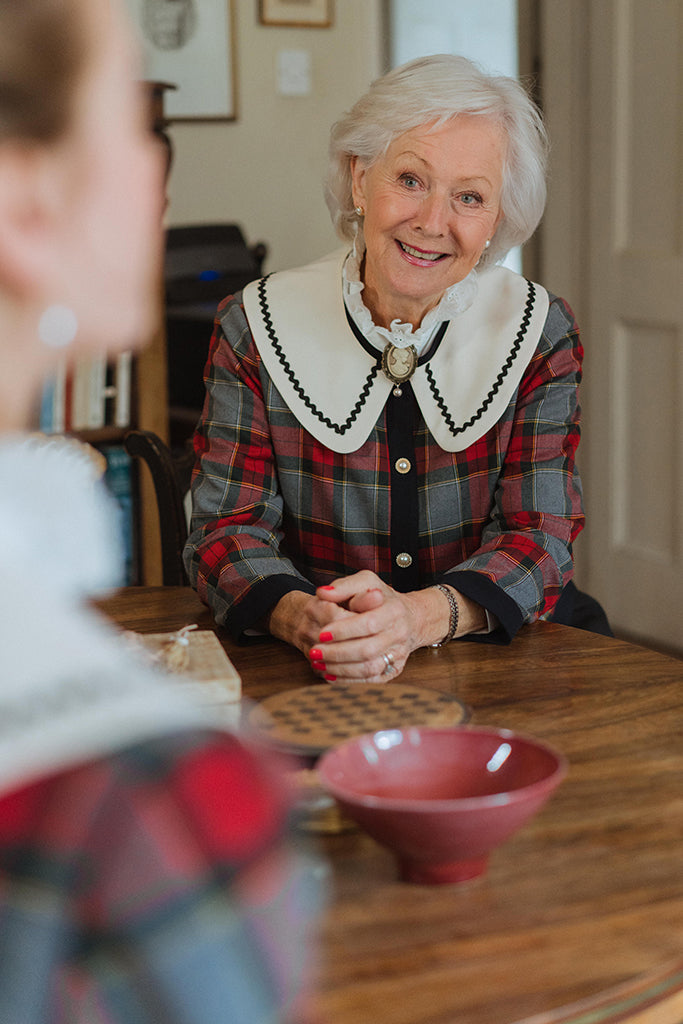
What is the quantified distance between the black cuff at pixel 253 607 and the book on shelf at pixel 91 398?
5.43 feet

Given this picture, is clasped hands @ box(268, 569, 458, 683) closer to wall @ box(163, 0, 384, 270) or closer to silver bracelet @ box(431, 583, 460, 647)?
silver bracelet @ box(431, 583, 460, 647)

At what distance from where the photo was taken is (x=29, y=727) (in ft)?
1.22

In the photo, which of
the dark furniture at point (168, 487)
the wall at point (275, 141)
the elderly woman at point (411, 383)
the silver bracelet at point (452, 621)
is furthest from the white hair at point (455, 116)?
the wall at point (275, 141)

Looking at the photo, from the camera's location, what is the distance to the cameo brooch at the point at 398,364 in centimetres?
175

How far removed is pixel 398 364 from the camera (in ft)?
5.76

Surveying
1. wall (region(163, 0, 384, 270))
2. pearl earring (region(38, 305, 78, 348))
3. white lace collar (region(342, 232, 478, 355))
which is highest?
wall (region(163, 0, 384, 270))

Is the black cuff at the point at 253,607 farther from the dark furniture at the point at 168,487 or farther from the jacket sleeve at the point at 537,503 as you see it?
the dark furniture at the point at 168,487

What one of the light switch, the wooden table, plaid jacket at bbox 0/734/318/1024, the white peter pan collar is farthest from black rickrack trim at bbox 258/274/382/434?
the light switch

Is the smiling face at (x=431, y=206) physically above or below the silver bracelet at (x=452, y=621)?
above

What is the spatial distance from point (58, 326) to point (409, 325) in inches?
52.8

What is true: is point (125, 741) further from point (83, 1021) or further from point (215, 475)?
point (215, 475)

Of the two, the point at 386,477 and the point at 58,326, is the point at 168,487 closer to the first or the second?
the point at 386,477

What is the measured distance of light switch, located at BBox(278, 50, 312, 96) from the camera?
3.76 m

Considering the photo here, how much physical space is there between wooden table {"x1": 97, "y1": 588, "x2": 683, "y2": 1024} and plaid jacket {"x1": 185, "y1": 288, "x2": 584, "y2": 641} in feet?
1.90
